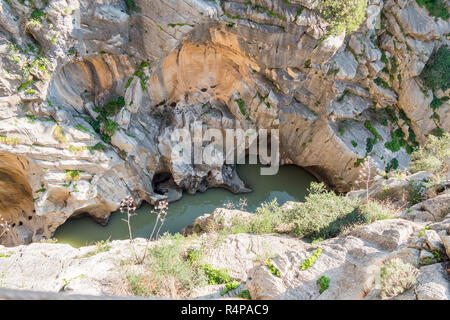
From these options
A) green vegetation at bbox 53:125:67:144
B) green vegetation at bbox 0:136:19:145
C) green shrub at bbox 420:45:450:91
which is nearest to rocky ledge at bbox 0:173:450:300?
green vegetation at bbox 0:136:19:145

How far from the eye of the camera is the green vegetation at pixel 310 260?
5.71m

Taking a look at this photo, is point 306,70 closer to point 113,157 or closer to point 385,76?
point 385,76

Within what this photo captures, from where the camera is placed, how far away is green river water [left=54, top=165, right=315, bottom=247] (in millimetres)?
11906

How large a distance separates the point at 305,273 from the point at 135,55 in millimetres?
11182

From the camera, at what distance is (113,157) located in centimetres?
1181

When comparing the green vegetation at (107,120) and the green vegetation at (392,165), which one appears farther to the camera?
the green vegetation at (392,165)

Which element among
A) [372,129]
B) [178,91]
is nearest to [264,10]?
[178,91]

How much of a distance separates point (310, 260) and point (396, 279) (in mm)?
1901

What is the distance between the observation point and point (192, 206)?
14133 mm

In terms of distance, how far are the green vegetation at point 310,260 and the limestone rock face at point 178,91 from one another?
8860 mm

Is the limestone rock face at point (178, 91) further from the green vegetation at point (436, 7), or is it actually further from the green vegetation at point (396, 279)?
the green vegetation at point (396, 279)

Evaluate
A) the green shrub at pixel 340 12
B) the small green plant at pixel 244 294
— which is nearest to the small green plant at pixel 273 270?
the small green plant at pixel 244 294
